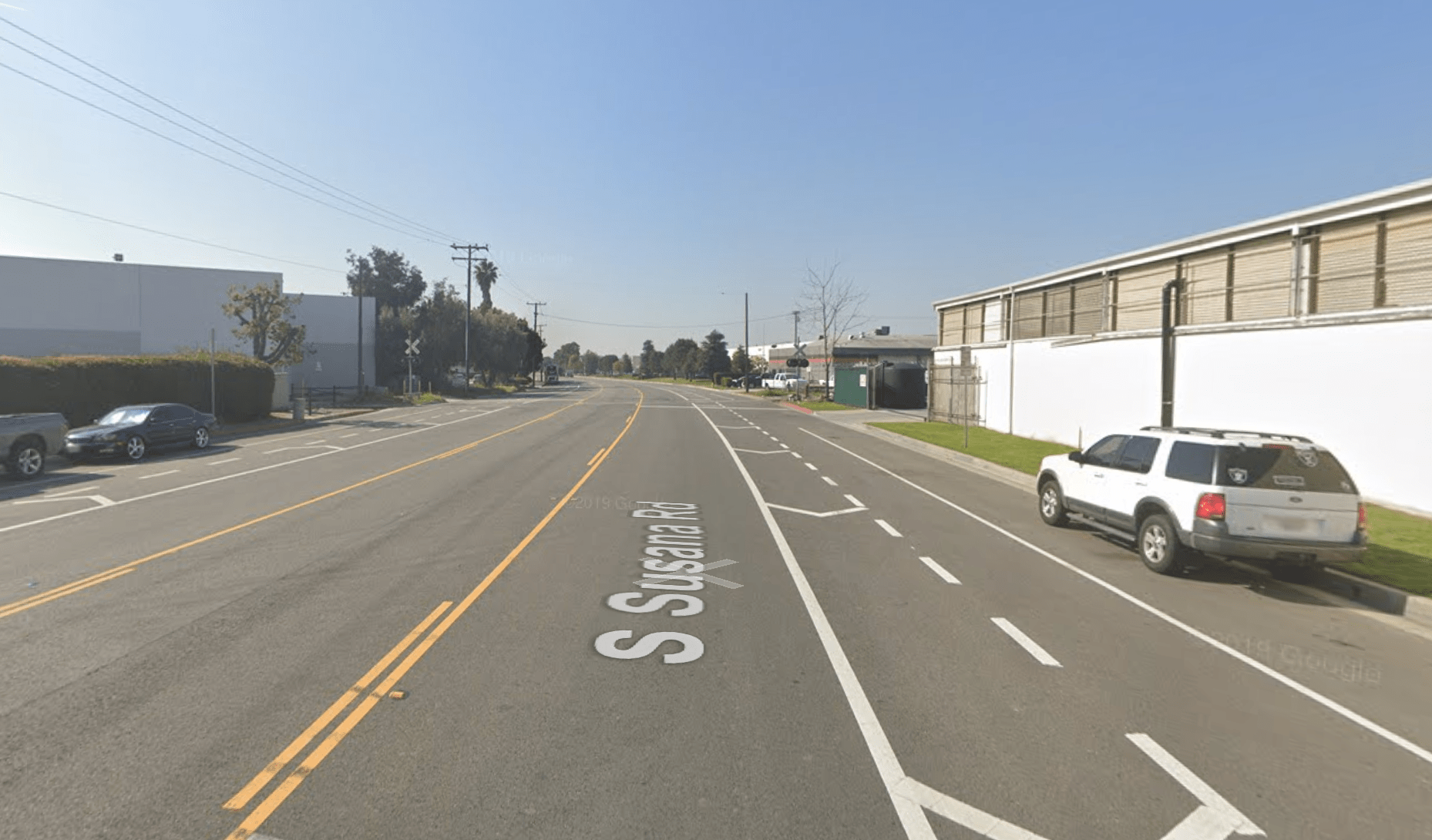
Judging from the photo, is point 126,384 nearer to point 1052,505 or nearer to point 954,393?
point 1052,505

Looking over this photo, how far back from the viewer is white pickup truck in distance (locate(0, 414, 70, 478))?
50.9 ft

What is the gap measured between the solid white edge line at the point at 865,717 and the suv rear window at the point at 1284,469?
4.88 metres

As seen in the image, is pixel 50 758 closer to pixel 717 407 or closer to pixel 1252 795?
pixel 1252 795

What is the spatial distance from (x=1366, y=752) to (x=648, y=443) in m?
19.9

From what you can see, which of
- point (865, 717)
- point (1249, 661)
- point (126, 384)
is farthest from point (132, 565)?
point (126, 384)

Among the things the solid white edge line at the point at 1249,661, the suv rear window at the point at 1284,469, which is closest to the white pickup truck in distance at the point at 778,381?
the solid white edge line at the point at 1249,661

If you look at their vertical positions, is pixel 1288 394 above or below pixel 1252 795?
above

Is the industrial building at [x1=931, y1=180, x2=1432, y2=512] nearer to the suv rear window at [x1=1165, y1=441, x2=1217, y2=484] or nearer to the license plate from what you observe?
the license plate

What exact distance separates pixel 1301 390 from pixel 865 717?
15.0m

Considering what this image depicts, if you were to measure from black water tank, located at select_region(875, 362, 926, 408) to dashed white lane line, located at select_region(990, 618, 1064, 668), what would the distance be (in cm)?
4051

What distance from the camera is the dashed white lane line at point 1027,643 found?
580cm

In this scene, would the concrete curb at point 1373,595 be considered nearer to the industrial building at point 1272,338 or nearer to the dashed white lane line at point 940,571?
the dashed white lane line at point 940,571

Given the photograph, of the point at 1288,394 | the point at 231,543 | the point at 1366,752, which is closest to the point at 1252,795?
the point at 1366,752

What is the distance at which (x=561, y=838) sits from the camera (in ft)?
11.0
